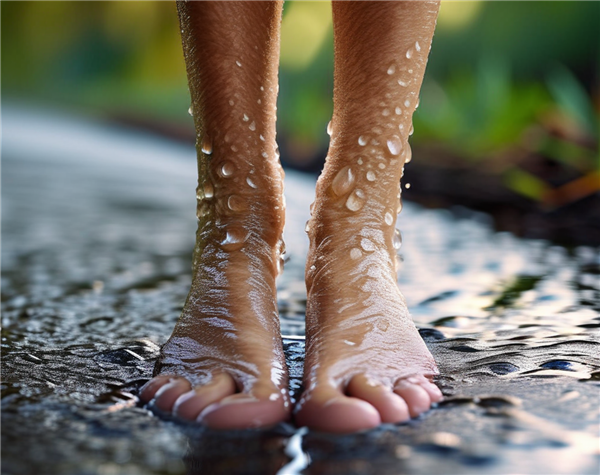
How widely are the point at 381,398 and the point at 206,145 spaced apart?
474mm

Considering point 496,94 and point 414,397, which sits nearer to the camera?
point 414,397

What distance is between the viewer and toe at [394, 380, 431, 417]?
0.79 meters

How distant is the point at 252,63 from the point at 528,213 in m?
1.87

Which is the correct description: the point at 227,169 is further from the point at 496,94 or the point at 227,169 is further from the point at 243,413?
the point at 496,94

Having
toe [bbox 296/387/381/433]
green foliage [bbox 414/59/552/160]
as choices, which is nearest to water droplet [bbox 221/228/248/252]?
toe [bbox 296/387/381/433]

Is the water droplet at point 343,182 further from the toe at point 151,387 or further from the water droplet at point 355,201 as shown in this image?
the toe at point 151,387

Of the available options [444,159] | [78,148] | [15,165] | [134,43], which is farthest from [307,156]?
[134,43]

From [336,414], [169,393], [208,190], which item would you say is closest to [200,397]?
[169,393]

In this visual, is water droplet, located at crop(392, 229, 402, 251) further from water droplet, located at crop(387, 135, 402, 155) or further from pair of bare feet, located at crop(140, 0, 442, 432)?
water droplet, located at crop(387, 135, 402, 155)

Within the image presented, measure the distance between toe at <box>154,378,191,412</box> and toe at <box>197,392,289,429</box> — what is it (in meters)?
0.05

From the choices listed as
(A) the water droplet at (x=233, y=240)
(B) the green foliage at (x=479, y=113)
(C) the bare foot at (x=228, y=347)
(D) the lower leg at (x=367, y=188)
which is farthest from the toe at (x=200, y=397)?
(B) the green foliage at (x=479, y=113)

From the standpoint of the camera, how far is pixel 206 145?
1052 mm

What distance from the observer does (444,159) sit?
3658 mm

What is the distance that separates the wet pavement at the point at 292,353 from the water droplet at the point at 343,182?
0.25 meters
